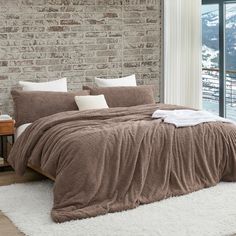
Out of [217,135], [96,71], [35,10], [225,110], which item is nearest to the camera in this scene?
[217,135]

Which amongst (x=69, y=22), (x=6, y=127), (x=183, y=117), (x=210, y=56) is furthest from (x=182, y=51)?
(x=6, y=127)

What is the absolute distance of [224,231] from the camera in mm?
4348

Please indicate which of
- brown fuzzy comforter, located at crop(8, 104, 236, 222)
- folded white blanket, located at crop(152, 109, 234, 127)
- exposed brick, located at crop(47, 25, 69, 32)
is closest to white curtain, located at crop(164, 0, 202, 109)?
exposed brick, located at crop(47, 25, 69, 32)

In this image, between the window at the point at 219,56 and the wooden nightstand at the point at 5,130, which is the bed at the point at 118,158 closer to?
the wooden nightstand at the point at 5,130

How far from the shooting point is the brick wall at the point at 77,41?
23.2ft

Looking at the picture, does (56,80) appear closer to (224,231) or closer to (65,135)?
(65,135)

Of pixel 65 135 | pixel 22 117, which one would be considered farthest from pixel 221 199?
pixel 22 117

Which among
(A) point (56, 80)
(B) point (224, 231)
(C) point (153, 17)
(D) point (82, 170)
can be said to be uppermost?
(C) point (153, 17)

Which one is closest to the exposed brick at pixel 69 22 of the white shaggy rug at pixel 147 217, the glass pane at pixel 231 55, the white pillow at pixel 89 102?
the white pillow at pixel 89 102

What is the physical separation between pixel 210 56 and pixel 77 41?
6.92 feet

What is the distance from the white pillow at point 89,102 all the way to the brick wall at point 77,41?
0.90 metres

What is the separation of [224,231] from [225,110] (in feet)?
13.6

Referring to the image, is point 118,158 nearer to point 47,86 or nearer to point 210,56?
point 47,86

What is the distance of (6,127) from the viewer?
21.0 ft
